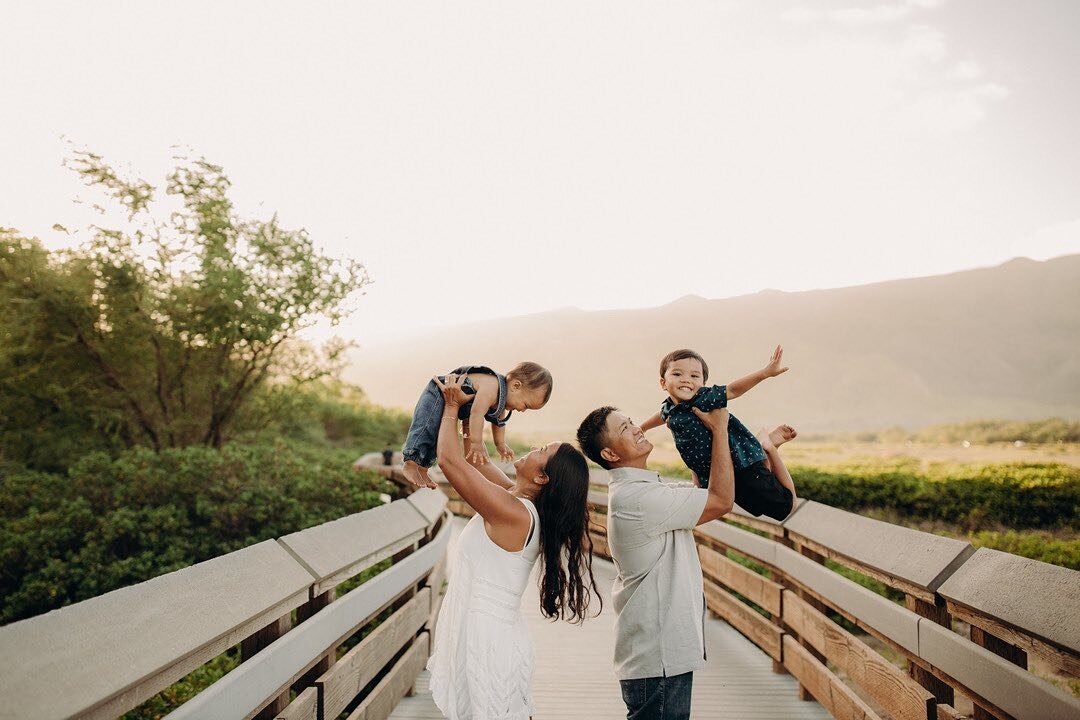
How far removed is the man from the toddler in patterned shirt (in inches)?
9.2

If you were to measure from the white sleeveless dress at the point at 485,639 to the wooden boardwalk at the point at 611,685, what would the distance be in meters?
0.92

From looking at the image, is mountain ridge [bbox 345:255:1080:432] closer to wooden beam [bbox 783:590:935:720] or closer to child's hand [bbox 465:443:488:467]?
wooden beam [bbox 783:590:935:720]

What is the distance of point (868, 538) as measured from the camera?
10.6ft

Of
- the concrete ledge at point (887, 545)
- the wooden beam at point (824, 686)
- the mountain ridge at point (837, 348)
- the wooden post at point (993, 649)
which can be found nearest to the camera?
the wooden post at point (993, 649)

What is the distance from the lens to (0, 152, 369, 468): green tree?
1023cm

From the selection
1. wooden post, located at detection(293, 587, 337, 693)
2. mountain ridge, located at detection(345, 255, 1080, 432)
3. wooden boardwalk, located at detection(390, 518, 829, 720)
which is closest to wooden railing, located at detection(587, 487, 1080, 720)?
wooden boardwalk, located at detection(390, 518, 829, 720)

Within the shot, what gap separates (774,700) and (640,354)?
220 ft

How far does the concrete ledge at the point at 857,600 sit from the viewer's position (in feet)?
8.91

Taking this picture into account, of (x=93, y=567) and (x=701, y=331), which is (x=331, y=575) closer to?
(x=93, y=567)

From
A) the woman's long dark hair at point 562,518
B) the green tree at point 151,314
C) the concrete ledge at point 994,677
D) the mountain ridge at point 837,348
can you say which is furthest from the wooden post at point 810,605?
the mountain ridge at point 837,348

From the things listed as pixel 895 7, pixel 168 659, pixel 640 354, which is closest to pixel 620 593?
pixel 168 659

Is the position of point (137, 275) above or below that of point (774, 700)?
above

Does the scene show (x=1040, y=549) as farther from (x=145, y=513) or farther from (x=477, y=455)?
(x=145, y=513)

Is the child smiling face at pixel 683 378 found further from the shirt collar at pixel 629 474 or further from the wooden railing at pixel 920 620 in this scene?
the wooden railing at pixel 920 620
